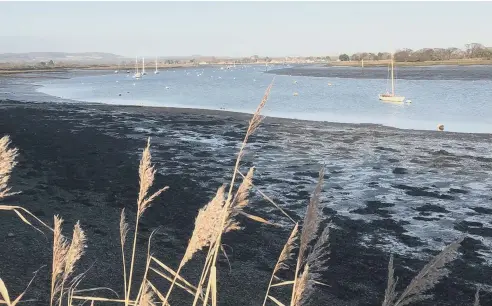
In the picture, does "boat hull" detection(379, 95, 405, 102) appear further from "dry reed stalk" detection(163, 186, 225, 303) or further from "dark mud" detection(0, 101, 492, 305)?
"dry reed stalk" detection(163, 186, 225, 303)

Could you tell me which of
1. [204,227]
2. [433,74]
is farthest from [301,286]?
[433,74]

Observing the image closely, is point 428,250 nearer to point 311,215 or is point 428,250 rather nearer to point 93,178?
point 311,215

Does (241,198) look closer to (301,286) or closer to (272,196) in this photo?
(301,286)

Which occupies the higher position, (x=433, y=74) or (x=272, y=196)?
(x=433, y=74)

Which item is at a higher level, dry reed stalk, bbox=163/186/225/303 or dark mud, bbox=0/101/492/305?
dry reed stalk, bbox=163/186/225/303

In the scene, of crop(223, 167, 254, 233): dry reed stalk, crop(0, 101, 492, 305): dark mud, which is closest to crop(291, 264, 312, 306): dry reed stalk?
crop(223, 167, 254, 233): dry reed stalk

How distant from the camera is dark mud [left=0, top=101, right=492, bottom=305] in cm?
939

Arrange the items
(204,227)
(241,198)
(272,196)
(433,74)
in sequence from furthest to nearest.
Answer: (433,74)
(272,196)
(241,198)
(204,227)

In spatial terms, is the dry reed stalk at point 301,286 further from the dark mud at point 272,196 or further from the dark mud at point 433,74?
the dark mud at point 433,74

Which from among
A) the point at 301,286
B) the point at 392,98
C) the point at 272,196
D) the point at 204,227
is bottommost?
the point at 272,196

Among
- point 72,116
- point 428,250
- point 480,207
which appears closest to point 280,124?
point 72,116

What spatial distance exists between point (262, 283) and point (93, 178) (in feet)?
33.1

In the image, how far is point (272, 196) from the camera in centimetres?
1506

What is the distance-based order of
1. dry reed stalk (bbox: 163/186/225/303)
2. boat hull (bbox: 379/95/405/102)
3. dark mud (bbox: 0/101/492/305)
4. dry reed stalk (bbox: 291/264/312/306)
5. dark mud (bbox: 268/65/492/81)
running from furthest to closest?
dark mud (bbox: 268/65/492/81) → boat hull (bbox: 379/95/405/102) → dark mud (bbox: 0/101/492/305) → dry reed stalk (bbox: 163/186/225/303) → dry reed stalk (bbox: 291/264/312/306)
